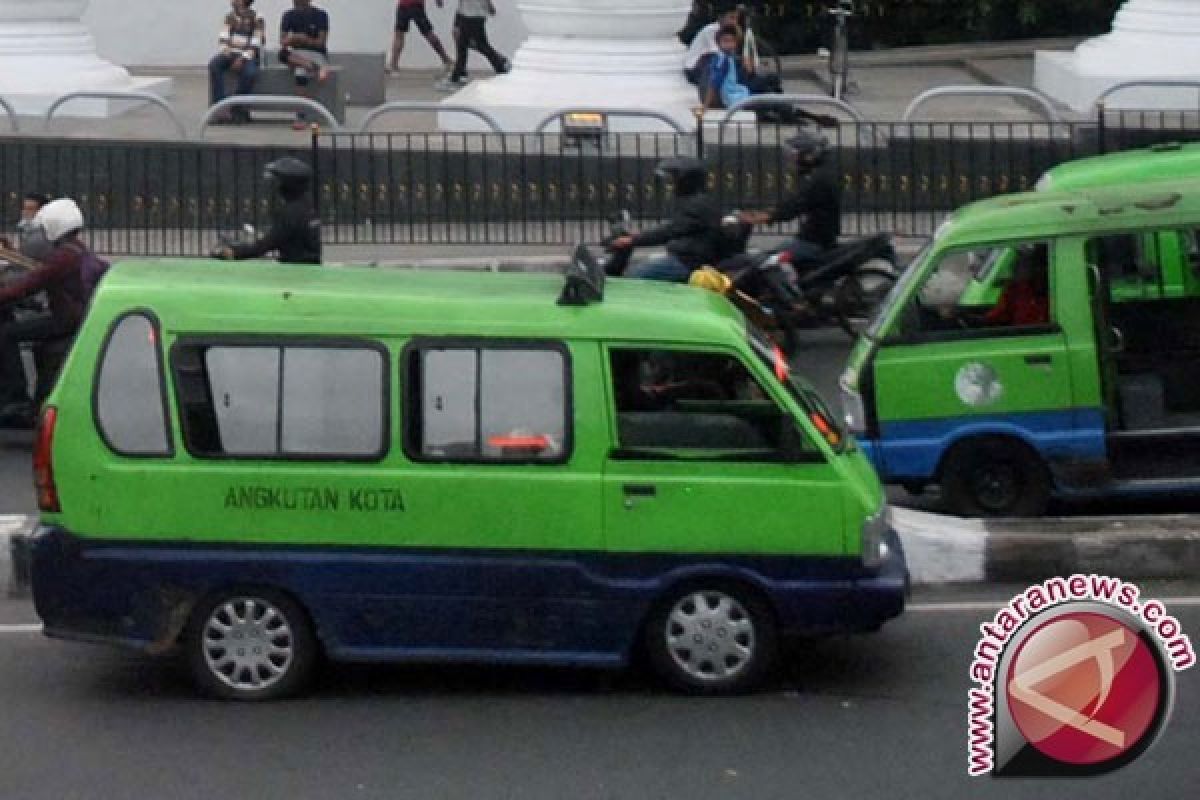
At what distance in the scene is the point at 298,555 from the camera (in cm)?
987

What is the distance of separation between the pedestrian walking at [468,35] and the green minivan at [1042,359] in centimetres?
1625

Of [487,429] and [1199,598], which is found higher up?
[487,429]

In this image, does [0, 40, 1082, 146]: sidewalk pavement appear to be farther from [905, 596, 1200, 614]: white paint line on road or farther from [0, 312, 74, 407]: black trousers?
[905, 596, 1200, 614]: white paint line on road

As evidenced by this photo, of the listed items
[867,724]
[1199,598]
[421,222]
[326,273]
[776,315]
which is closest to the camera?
[867,724]

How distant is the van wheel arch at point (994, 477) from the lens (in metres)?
12.6

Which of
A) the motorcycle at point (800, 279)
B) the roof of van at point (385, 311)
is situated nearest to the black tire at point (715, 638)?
the roof of van at point (385, 311)

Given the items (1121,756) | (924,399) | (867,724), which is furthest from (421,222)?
(1121,756)

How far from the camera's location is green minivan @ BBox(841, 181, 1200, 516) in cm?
1238

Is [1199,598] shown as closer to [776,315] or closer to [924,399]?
[924,399]

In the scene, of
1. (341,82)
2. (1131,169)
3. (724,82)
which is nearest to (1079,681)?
(1131,169)

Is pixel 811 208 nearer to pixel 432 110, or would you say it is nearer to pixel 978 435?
pixel 978 435

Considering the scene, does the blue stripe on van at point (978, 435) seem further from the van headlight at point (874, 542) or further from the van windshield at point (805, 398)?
the van headlight at point (874, 542)

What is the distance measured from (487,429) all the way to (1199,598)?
3.35 m

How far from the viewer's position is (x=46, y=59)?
965 inches
